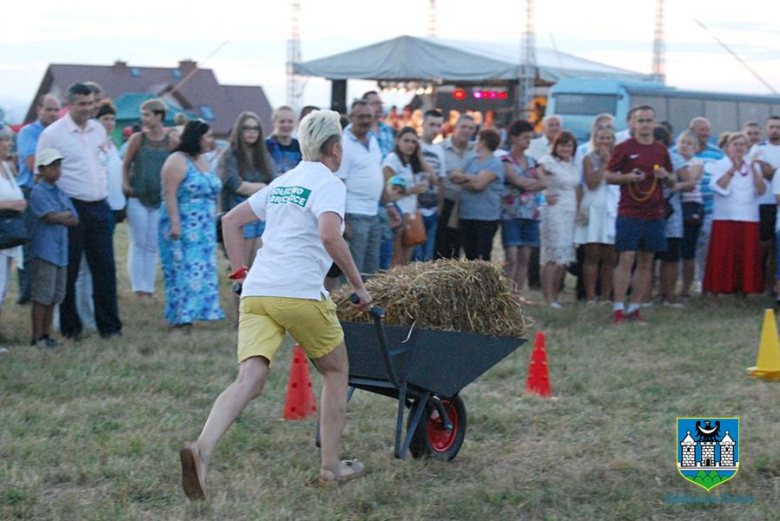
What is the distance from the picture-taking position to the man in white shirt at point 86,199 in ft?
30.1

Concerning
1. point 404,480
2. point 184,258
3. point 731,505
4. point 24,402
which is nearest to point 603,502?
point 731,505

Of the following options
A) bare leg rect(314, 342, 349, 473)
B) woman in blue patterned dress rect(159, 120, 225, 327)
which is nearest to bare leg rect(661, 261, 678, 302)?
→ woman in blue patterned dress rect(159, 120, 225, 327)

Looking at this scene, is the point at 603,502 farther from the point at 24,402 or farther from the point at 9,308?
the point at 9,308

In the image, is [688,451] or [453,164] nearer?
[688,451]

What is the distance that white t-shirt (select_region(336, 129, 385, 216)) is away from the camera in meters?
9.58

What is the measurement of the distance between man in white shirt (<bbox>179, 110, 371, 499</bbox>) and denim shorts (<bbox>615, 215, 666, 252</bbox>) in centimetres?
576

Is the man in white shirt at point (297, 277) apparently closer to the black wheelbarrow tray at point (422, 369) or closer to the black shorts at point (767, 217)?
the black wheelbarrow tray at point (422, 369)

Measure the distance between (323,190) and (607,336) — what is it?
552 cm

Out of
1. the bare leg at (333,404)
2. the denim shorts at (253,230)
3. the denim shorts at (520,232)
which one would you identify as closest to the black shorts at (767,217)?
the denim shorts at (520,232)

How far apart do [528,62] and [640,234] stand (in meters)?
18.1

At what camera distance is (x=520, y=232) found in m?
11.6

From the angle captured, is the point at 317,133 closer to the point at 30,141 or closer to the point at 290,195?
the point at 290,195

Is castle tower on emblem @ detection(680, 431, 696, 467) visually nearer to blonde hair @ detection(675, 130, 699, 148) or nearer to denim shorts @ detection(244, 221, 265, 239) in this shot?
denim shorts @ detection(244, 221, 265, 239)

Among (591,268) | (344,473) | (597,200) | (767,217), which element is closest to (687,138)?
(767,217)
